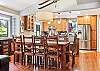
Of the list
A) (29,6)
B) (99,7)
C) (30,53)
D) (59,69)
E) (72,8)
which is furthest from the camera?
(29,6)

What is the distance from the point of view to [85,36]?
1296 centimetres

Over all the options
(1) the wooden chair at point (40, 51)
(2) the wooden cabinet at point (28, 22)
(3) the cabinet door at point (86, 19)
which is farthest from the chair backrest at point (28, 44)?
(3) the cabinet door at point (86, 19)

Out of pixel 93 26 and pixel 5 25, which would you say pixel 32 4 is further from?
pixel 93 26

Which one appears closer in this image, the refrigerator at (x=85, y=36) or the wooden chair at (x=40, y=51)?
the wooden chair at (x=40, y=51)

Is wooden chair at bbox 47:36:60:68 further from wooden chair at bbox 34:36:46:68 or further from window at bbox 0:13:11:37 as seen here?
window at bbox 0:13:11:37

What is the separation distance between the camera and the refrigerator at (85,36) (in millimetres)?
12930

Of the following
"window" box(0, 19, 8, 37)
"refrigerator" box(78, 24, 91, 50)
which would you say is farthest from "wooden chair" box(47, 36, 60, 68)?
"refrigerator" box(78, 24, 91, 50)

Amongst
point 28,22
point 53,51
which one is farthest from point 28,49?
point 28,22

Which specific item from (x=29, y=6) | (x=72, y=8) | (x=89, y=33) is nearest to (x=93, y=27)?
(x=89, y=33)

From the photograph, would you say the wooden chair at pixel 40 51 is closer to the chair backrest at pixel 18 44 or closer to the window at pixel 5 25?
the chair backrest at pixel 18 44

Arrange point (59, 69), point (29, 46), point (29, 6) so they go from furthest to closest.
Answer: point (29, 6), point (29, 46), point (59, 69)

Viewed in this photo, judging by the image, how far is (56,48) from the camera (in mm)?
6320

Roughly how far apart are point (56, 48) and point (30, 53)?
0.95 m

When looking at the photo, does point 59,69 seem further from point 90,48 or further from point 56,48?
point 90,48
